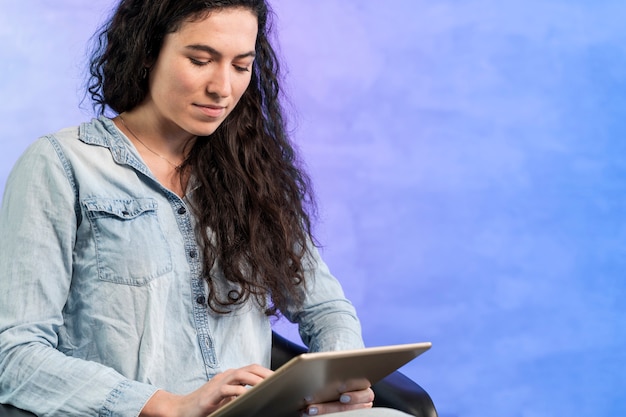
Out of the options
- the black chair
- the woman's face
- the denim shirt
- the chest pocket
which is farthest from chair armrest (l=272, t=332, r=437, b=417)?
the woman's face

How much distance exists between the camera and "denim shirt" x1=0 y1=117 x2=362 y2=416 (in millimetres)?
1575

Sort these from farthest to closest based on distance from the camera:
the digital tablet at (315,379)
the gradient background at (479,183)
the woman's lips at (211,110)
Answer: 1. the gradient background at (479,183)
2. the woman's lips at (211,110)
3. the digital tablet at (315,379)

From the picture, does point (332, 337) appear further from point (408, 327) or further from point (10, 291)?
point (408, 327)

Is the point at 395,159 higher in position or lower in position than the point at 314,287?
higher

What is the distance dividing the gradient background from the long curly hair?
3.24 ft

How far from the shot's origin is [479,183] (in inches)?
125

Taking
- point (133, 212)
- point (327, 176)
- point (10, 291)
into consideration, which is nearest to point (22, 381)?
point (10, 291)

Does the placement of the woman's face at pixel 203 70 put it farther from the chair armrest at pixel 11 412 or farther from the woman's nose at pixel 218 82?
the chair armrest at pixel 11 412

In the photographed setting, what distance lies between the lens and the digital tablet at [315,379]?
1368mm

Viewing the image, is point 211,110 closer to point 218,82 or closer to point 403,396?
point 218,82

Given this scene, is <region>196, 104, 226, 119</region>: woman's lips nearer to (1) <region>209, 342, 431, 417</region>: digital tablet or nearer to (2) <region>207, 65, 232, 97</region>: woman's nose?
(2) <region>207, 65, 232, 97</region>: woman's nose

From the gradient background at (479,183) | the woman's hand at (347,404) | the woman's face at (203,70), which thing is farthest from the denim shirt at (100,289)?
the gradient background at (479,183)

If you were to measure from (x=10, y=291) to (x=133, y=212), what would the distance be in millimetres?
244

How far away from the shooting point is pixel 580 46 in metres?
3.18
